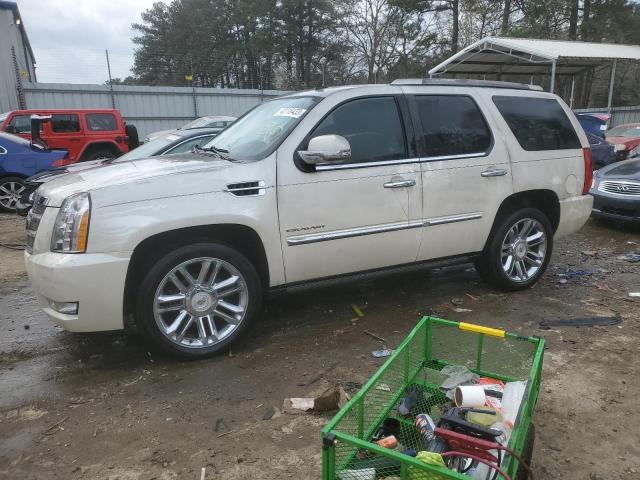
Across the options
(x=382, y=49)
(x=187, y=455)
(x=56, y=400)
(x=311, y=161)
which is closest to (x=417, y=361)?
(x=187, y=455)

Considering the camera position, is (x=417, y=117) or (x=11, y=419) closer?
(x=11, y=419)

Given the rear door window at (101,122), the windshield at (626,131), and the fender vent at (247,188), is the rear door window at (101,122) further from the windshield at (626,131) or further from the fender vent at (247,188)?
the windshield at (626,131)

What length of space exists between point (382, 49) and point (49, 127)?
88.5 ft

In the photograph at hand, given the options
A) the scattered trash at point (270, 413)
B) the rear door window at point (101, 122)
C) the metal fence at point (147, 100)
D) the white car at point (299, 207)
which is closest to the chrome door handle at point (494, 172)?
the white car at point (299, 207)

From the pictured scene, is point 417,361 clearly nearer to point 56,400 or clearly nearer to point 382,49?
point 56,400

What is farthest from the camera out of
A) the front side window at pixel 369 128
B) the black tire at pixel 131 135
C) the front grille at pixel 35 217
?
the black tire at pixel 131 135

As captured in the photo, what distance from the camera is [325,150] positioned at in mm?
3441

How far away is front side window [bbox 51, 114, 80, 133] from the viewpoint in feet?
41.1

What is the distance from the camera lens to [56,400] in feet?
10.1

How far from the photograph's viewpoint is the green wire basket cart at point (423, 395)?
69.9 inches

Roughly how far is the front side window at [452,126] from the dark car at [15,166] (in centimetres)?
840

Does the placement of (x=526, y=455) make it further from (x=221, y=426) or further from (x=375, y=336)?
(x=375, y=336)

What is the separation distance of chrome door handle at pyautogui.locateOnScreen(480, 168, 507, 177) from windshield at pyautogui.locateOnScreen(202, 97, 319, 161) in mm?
1630

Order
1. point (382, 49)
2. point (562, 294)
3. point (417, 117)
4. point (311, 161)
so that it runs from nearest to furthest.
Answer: point (311, 161) < point (417, 117) < point (562, 294) < point (382, 49)
